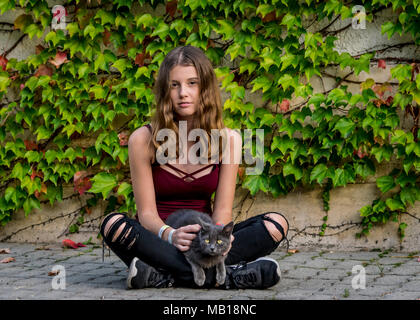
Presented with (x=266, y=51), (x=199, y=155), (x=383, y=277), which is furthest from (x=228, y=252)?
(x=266, y=51)

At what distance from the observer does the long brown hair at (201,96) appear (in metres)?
3.71

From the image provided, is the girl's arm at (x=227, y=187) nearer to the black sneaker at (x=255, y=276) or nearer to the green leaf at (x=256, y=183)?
the black sneaker at (x=255, y=276)

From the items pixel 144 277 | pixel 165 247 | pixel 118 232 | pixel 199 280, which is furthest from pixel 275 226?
pixel 118 232

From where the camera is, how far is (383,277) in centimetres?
397

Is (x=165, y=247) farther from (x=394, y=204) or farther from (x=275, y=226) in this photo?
(x=394, y=204)

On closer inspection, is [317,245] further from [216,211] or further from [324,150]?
[216,211]

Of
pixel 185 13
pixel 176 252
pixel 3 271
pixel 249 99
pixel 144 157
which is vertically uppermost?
pixel 185 13

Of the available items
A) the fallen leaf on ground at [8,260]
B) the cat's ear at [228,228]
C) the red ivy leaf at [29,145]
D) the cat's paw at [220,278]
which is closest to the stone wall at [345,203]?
the red ivy leaf at [29,145]

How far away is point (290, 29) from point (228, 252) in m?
2.24

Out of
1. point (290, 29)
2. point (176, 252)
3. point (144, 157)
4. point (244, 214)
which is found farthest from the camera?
point (244, 214)

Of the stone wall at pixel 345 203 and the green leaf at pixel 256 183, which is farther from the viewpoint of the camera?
the green leaf at pixel 256 183

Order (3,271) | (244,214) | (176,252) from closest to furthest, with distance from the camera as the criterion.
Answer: (176,252)
(3,271)
(244,214)

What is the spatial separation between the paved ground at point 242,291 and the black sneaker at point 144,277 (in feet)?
0.15

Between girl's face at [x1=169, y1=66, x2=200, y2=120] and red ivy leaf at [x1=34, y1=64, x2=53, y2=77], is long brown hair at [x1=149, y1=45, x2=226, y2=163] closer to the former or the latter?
girl's face at [x1=169, y1=66, x2=200, y2=120]
